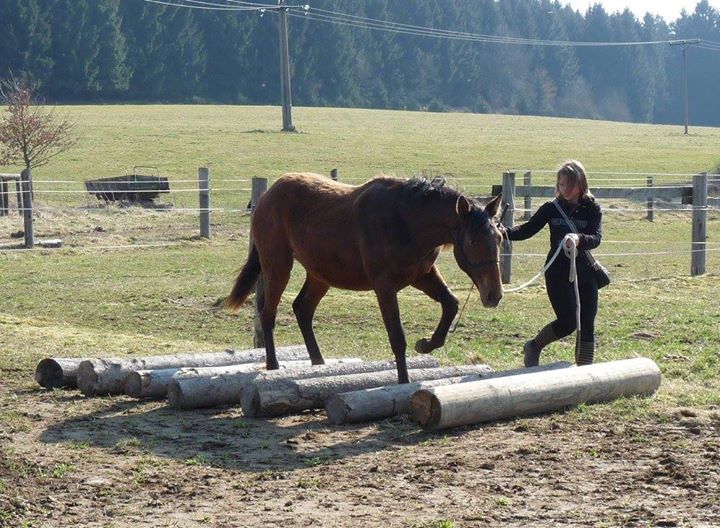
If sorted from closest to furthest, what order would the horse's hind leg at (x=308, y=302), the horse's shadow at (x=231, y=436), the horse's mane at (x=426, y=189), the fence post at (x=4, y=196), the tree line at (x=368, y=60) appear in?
the horse's shadow at (x=231, y=436) < the horse's mane at (x=426, y=189) < the horse's hind leg at (x=308, y=302) < the fence post at (x=4, y=196) < the tree line at (x=368, y=60)

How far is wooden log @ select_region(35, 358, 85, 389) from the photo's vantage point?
9172 mm

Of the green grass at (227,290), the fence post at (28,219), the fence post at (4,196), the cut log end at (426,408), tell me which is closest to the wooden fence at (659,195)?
the green grass at (227,290)

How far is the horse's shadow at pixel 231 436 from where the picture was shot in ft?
22.2

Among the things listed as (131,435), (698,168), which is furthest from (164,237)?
(698,168)

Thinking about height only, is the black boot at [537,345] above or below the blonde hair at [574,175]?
below

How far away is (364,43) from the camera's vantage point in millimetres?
112750

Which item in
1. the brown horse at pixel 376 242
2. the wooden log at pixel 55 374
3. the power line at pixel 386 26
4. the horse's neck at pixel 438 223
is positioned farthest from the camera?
the power line at pixel 386 26

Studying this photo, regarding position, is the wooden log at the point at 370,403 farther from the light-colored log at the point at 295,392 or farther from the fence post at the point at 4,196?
the fence post at the point at 4,196

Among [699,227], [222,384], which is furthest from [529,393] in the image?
[699,227]

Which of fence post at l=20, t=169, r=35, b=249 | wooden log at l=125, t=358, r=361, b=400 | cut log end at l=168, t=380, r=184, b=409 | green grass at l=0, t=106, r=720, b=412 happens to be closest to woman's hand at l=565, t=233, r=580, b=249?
green grass at l=0, t=106, r=720, b=412

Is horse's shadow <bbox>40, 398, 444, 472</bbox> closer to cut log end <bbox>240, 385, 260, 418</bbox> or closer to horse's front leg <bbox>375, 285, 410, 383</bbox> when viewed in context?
cut log end <bbox>240, 385, 260, 418</bbox>

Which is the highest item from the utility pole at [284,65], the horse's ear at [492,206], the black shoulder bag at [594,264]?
the utility pole at [284,65]

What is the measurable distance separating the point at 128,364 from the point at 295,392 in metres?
1.87

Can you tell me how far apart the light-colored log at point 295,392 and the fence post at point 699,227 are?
36.1 ft
